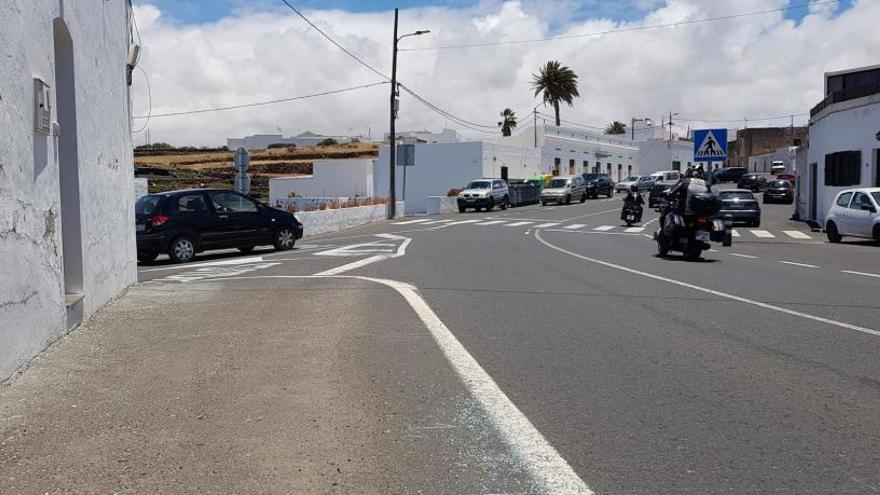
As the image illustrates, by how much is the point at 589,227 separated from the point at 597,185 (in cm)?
2914

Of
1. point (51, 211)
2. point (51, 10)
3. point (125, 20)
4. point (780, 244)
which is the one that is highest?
point (125, 20)

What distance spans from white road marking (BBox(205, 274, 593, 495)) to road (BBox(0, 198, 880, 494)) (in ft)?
0.06

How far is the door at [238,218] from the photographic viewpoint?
19047mm

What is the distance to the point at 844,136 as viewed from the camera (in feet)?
96.2

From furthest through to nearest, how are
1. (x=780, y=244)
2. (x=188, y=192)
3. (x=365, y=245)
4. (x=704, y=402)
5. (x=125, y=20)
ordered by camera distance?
1. (x=780, y=244)
2. (x=365, y=245)
3. (x=188, y=192)
4. (x=125, y=20)
5. (x=704, y=402)

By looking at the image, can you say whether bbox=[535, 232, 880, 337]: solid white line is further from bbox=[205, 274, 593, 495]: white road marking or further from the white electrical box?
the white electrical box

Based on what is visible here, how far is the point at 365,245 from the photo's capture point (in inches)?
864

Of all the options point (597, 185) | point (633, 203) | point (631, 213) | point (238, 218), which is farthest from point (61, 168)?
point (597, 185)

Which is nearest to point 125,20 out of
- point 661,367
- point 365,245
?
point 661,367

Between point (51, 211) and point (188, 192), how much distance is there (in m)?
11.3

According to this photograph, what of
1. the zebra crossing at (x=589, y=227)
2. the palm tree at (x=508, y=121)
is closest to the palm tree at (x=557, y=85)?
the palm tree at (x=508, y=121)

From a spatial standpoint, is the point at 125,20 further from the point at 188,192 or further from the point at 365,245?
the point at 365,245

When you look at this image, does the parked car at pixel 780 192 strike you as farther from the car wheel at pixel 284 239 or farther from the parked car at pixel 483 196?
the car wheel at pixel 284 239

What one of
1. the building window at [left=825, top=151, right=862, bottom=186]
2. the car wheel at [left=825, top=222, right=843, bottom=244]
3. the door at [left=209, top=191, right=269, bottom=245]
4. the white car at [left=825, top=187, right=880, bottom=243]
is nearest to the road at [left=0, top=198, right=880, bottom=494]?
the door at [left=209, top=191, right=269, bottom=245]
